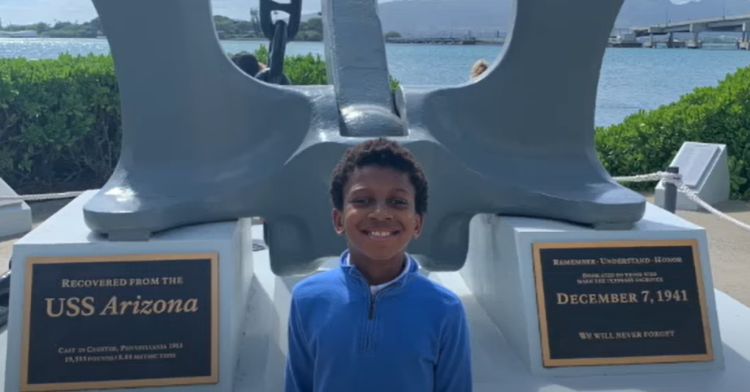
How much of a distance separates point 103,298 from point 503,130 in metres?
1.39

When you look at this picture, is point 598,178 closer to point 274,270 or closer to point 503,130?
point 503,130

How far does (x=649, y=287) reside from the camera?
278cm

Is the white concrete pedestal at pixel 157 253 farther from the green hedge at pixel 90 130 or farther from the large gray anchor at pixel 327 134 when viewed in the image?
the green hedge at pixel 90 130

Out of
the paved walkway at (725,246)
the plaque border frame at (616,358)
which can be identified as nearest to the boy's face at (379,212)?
the plaque border frame at (616,358)

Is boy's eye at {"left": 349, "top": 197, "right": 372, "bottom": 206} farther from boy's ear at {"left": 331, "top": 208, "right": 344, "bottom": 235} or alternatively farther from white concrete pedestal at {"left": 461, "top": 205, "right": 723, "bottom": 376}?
white concrete pedestal at {"left": 461, "top": 205, "right": 723, "bottom": 376}

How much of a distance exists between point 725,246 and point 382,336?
169 inches

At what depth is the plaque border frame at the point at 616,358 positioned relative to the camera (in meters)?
2.71

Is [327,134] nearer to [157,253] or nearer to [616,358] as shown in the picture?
[157,253]

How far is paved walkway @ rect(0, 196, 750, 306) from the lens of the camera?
180 inches

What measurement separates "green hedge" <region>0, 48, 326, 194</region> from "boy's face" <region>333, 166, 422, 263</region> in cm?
603

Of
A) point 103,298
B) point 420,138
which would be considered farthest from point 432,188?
point 103,298

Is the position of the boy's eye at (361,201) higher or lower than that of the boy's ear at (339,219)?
higher

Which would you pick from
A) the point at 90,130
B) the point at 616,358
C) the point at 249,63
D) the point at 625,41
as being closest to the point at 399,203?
the point at 616,358

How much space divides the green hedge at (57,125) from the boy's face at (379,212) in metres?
6.03
